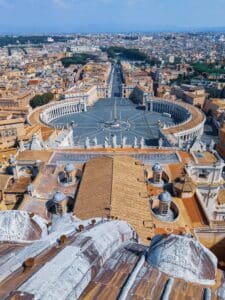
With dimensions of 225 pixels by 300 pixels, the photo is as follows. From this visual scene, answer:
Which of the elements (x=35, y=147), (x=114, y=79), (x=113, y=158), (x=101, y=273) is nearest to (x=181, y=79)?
(x=114, y=79)

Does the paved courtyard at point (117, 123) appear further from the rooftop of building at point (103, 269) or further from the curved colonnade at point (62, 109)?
the rooftop of building at point (103, 269)

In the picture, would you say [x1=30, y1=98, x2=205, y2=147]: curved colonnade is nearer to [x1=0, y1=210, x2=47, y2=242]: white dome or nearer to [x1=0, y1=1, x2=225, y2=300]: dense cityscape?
[x1=0, y1=1, x2=225, y2=300]: dense cityscape

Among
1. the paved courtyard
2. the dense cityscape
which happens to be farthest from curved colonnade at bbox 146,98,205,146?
the paved courtyard

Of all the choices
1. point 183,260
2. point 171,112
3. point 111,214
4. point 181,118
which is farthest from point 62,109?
point 183,260

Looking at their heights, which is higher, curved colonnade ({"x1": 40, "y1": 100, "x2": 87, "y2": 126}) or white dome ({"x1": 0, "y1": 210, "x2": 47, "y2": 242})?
white dome ({"x1": 0, "y1": 210, "x2": 47, "y2": 242})

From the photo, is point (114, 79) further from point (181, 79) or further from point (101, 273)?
point (101, 273)

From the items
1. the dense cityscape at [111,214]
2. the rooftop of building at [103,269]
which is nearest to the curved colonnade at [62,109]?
the dense cityscape at [111,214]

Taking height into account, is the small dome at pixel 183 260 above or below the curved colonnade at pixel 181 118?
above

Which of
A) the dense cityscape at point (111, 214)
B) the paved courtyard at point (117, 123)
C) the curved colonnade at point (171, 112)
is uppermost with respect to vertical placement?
the dense cityscape at point (111, 214)
